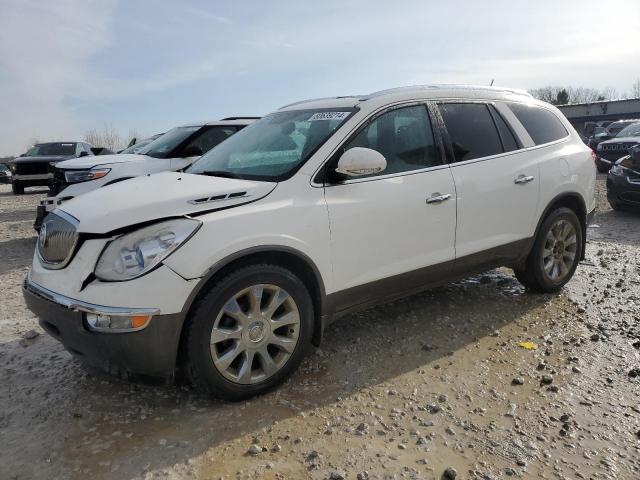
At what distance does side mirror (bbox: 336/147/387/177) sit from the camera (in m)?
3.16

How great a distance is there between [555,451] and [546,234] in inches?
96.8

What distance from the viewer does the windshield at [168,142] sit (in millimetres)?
7433

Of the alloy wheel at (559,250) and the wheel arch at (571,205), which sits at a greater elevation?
the wheel arch at (571,205)

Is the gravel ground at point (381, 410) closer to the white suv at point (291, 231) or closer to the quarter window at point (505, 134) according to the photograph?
the white suv at point (291, 231)

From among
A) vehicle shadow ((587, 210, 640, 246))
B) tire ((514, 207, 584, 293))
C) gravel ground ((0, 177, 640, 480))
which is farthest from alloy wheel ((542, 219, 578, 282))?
vehicle shadow ((587, 210, 640, 246))

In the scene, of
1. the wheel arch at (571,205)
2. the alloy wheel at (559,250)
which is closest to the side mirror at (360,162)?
the wheel arch at (571,205)

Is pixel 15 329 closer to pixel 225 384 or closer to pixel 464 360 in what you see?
pixel 225 384

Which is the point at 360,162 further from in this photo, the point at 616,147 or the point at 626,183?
the point at 616,147

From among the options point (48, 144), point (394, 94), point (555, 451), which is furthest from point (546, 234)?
point (48, 144)

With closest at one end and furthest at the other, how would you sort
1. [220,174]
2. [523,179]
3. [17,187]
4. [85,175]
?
[220,174]
[523,179]
[85,175]
[17,187]

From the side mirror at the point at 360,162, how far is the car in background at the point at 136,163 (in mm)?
3516

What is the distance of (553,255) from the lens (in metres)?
4.73

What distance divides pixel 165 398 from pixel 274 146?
1.86 meters

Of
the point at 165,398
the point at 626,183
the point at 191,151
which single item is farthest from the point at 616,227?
the point at 165,398
